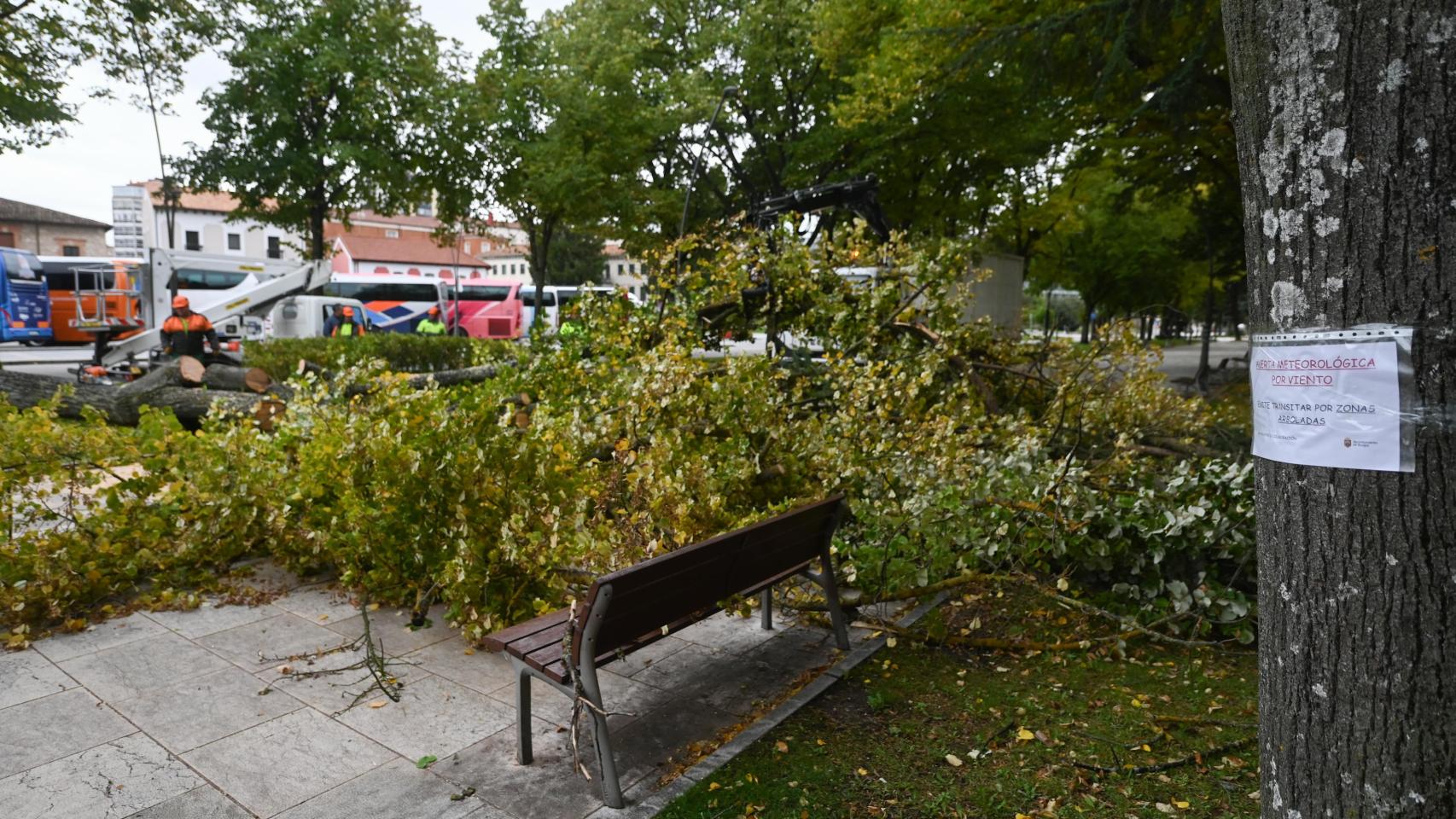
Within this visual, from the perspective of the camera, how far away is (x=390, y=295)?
118 ft

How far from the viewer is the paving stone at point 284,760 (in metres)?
3.26

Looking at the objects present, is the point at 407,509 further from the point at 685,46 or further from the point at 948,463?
the point at 685,46

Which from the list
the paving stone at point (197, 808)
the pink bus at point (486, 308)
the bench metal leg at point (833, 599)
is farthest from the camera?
the pink bus at point (486, 308)

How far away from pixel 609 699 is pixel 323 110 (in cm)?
2434

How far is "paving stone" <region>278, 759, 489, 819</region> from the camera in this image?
3.11 meters

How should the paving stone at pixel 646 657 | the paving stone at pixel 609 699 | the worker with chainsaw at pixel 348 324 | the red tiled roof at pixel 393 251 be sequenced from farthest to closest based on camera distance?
the red tiled roof at pixel 393 251, the worker with chainsaw at pixel 348 324, the paving stone at pixel 646 657, the paving stone at pixel 609 699

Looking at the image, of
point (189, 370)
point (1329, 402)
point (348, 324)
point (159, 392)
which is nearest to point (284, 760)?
point (1329, 402)

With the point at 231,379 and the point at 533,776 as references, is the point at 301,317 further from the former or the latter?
the point at 533,776

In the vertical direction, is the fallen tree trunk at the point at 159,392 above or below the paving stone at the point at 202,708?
above

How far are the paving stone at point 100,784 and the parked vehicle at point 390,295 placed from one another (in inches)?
1306

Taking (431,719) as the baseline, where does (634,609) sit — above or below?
above

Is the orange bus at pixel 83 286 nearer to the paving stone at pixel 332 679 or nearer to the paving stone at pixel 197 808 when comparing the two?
the paving stone at pixel 332 679

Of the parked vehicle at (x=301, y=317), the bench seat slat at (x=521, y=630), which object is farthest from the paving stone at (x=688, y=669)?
the parked vehicle at (x=301, y=317)

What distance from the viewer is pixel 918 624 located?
16.5 feet
